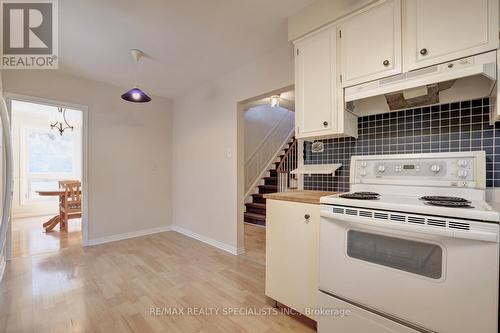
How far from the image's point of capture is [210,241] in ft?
11.6

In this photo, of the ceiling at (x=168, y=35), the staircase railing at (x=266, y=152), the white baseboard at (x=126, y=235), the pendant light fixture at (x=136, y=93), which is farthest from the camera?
the staircase railing at (x=266, y=152)

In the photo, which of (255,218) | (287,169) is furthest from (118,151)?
(287,169)

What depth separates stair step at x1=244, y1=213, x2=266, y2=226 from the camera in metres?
4.58

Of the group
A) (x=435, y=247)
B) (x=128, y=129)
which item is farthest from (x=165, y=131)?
(x=435, y=247)

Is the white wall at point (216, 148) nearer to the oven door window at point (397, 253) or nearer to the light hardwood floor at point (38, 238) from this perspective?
the light hardwood floor at point (38, 238)

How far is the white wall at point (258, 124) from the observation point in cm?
579

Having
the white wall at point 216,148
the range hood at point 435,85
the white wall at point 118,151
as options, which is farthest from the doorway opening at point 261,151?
the range hood at point 435,85

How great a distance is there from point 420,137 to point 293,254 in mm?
1249

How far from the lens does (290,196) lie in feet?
5.78

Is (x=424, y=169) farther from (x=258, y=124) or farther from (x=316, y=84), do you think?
(x=258, y=124)

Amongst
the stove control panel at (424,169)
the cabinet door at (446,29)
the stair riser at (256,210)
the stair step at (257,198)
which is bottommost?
the stair riser at (256,210)

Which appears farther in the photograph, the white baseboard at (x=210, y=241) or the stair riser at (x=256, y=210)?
the stair riser at (x=256, y=210)

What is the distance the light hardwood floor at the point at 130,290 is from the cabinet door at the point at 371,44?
6.17 feet

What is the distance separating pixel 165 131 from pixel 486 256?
4.38m
